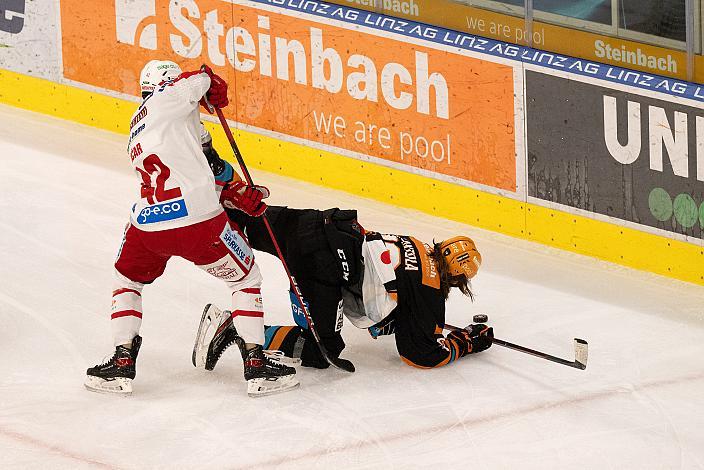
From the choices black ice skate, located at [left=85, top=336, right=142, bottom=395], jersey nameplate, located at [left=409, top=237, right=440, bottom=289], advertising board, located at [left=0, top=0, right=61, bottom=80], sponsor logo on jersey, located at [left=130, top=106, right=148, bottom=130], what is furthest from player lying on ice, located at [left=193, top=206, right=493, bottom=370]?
advertising board, located at [left=0, top=0, right=61, bottom=80]

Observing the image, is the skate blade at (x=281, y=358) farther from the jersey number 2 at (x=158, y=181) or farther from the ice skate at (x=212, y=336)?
the jersey number 2 at (x=158, y=181)

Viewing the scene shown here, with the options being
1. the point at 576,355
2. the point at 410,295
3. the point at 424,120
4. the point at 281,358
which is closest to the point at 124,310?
the point at 281,358

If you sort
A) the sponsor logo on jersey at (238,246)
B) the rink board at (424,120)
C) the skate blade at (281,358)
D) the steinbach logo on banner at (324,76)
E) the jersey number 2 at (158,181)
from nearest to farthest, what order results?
the jersey number 2 at (158,181) < the sponsor logo on jersey at (238,246) < the skate blade at (281,358) < the rink board at (424,120) < the steinbach logo on banner at (324,76)

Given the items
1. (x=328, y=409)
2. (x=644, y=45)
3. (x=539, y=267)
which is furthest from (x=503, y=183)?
(x=328, y=409)

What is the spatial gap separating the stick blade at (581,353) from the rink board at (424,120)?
1273 millimetres

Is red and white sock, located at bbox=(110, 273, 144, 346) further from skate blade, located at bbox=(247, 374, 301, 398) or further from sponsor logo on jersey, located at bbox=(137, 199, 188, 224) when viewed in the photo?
skate blade, located at bbox=(247, 374, 301, 398)

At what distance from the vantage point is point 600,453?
5.14 m

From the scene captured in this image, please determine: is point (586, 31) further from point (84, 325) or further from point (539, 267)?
point (84, 325)

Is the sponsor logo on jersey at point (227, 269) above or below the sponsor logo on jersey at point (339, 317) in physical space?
above

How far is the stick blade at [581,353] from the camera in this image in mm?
5875

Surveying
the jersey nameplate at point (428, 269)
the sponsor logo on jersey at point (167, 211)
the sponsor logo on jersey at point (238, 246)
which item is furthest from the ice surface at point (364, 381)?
the sponsor logo on jersey at point (167, 211)

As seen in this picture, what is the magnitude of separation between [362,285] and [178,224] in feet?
2.74

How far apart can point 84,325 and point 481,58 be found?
2.53m

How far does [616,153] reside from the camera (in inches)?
278
